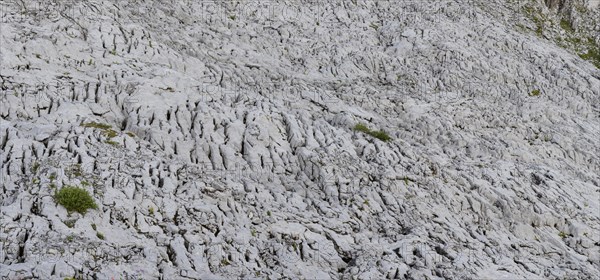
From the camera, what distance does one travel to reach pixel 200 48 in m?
40.8

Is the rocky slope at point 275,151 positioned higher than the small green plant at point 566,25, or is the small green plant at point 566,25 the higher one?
the small green plant at point 566,25

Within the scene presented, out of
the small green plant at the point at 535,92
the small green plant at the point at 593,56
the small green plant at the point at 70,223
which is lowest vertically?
the small green plant at the point at 70,223

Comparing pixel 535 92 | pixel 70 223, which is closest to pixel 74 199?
pixel 70 223

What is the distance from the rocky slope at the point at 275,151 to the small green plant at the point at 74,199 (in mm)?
389

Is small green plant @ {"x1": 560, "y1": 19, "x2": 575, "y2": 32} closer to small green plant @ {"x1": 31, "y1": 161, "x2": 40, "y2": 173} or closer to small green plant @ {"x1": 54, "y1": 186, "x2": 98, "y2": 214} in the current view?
small green plant @ {"x1": 54, "y1": 186, "x2": 98, "y2": 214}

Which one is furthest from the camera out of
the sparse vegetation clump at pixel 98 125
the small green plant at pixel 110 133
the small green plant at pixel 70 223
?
the sparse vegetation clump at pixel 98 125

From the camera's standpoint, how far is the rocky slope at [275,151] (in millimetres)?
20359

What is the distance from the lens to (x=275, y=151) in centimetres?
2872

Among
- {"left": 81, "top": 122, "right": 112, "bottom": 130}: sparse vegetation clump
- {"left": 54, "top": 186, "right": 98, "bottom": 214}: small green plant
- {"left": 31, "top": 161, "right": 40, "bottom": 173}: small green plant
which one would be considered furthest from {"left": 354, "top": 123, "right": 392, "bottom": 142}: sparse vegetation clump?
{"left": 31, "top": 161, "right": 40, "bottom": 173}: small green plant

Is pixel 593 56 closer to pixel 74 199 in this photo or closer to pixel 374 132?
pixel 374 132

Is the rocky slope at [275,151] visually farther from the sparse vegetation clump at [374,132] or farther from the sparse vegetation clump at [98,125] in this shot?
the sparse vegetation clump at [374,132]

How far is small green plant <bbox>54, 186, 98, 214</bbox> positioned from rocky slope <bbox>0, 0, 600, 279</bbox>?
389mm

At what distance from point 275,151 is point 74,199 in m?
12.7

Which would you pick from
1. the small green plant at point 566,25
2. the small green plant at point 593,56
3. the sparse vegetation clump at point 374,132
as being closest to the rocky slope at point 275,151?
the sparse vegetation clump at point 374,132
